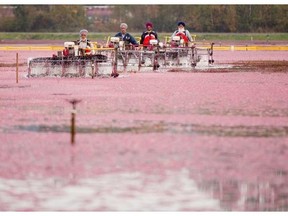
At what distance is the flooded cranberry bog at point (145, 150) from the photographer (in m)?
10.1

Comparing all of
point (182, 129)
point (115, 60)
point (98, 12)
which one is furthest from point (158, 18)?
point (182, 129)

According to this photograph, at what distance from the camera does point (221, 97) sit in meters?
22.5

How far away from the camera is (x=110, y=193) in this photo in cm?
1037

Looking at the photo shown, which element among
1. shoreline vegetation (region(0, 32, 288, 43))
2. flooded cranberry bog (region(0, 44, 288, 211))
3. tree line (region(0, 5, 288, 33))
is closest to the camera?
flooded cranberry bog (region(0, 44, 288, 211))

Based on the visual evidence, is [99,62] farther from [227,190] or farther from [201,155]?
[227,190]

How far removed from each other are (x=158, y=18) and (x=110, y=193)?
80304mm

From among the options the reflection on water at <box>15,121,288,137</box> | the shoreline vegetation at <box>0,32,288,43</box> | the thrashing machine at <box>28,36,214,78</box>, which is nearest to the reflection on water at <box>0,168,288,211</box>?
the reflection on water at <box>15,121,288,137</box>

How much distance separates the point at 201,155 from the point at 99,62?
1744 cm

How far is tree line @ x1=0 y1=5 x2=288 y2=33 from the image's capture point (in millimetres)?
84438

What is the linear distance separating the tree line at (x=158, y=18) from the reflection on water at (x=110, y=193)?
71.7 metres

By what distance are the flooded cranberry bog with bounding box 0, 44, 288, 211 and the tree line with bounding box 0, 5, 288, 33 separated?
6014 cm

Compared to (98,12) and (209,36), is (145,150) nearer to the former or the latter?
(209,36)

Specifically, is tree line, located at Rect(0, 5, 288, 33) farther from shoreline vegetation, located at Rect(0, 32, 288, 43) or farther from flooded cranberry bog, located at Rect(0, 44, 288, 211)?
flooded cranberry bog, located at Rect(0, 44, 288, 211)

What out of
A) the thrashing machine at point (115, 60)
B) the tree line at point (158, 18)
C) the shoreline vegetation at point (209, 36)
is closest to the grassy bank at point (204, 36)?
the shoreline vegetation at point (209, 36)
